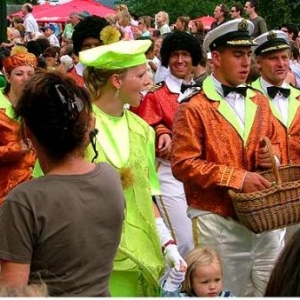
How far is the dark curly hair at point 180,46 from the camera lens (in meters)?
6.77

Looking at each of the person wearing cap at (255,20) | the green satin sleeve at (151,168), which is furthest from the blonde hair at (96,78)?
the person wearing cap at (255,20)

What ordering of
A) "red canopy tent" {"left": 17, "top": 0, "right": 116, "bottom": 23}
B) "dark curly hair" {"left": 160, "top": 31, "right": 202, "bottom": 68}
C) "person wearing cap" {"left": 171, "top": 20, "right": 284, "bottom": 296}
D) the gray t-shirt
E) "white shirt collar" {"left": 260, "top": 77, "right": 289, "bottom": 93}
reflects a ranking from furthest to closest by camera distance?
"red canopy tent" {"left": 17, "top": 0, "right": 116, "bottom": 23} < "dark curly hair" {"left": 160, "top": 31, "right": 202, "bottom": 68} < "white shirt collar" {"left": 260, "top": 77, "right": 289, "bottom": 93} < "person wearing cap" {"left": 171, "top": 20, "right": 284, "bottom": 296} < the gray t-shirt

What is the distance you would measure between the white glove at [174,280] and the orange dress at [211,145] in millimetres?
716

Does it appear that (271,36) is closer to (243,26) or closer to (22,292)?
(243,26)

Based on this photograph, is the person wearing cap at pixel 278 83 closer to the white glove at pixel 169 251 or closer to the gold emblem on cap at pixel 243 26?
the gold emblem on cap at pixel 243 26

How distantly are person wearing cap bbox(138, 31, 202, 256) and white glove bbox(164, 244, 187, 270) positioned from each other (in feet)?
5.73

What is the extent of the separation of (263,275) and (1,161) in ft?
5.47

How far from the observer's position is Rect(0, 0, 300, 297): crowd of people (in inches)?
116

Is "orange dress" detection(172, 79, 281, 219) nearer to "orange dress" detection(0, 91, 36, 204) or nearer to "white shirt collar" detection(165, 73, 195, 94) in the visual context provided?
"orange dress" detection(0, 91, 36, 204)

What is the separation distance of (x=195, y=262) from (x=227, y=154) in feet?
1.98

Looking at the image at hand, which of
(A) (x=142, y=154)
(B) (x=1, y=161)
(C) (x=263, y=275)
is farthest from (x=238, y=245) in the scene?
(B) (x=1, y=161)

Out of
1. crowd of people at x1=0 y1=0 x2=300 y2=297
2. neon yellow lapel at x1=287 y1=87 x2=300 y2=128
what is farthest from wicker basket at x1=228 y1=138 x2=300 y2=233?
neon yellow lapel at x1=287 y1=87 x2=300 y2=128

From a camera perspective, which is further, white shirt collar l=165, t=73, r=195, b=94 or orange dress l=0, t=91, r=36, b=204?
white shirt collar l=165, t=73, r=195, b=94

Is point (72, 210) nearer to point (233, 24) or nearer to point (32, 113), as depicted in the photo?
point (32, 113)
